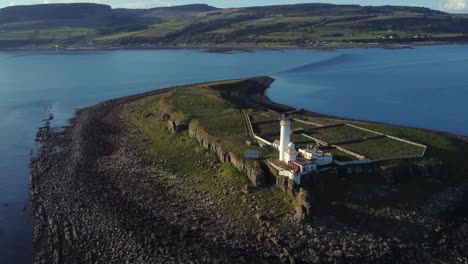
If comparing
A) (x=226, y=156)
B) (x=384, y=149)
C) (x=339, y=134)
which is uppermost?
(x=339, y=134)

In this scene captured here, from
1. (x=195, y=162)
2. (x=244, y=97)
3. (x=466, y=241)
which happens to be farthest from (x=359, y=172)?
(x=244, y=97)

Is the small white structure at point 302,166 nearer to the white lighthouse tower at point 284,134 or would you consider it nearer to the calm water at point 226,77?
the white lighthouse tower at point 284,134

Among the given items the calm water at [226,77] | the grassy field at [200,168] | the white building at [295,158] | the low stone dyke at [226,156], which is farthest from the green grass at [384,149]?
the calm water at [226,77]

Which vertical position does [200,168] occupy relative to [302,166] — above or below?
below

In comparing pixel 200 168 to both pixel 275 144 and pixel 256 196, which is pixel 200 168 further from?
Answer: pixel 256 196

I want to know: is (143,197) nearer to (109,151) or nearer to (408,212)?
(109,151)

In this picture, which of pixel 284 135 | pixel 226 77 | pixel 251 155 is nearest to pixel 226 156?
pixel 251 155

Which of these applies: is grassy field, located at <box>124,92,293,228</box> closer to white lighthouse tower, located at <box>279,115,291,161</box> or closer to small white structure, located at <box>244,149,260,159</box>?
small white structure, located at <box>244,149,260,159</box>
